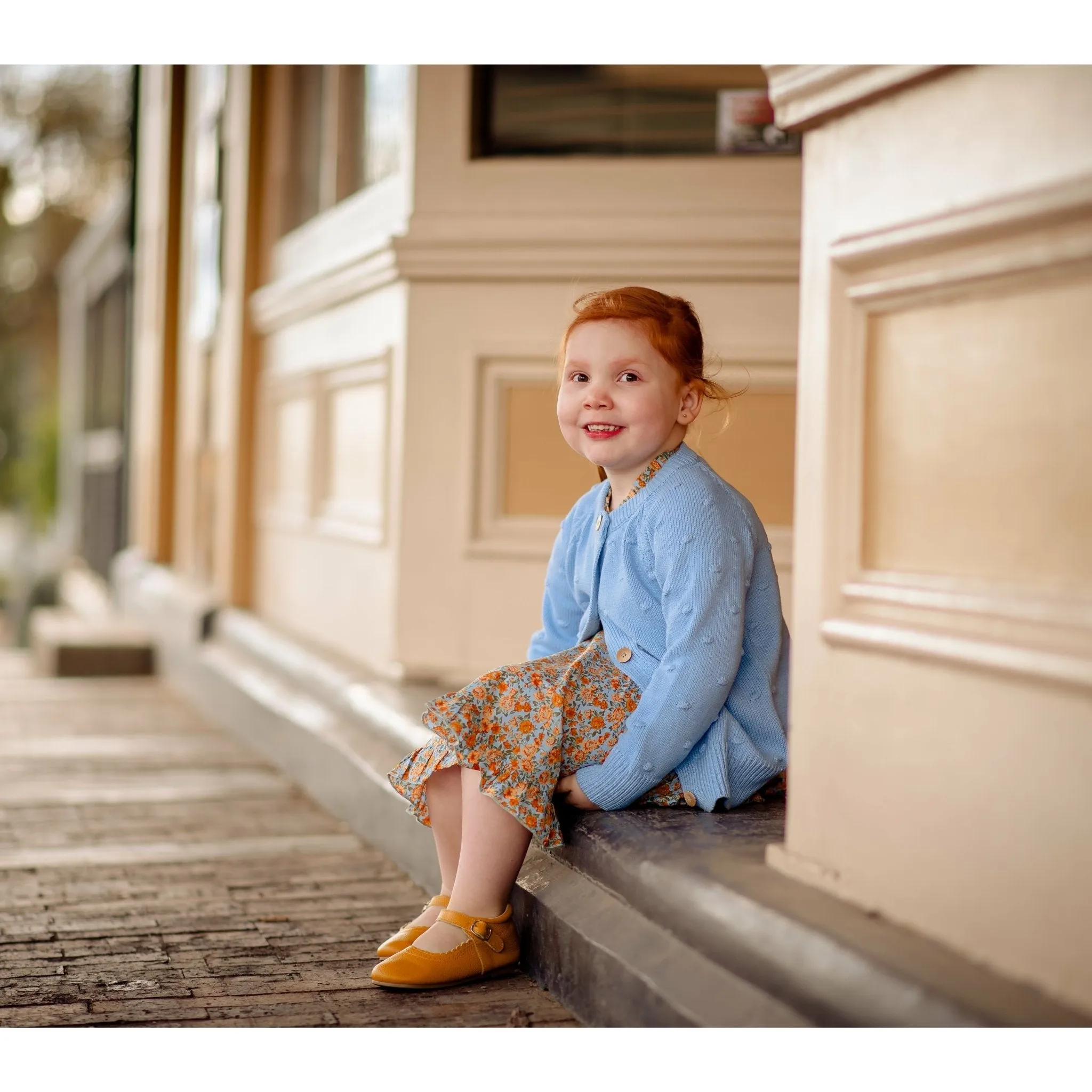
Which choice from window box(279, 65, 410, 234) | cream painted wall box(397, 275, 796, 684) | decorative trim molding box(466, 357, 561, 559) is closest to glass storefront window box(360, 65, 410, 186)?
window box(279, 65, 410, 234)

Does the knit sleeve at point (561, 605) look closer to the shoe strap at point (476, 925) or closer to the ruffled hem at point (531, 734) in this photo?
the ruffled hem at point (531, 734)

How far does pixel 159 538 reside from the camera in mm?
7367

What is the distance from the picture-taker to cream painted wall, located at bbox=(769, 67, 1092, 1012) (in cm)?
141

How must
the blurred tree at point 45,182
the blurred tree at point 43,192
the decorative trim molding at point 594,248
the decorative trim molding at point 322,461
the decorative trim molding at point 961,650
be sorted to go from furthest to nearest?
the blurred tree at point 45,182 → the blurred tree at point 43,192 → the decorative trim molding at point 322,461 → the decorative trim molding at point 594,248 → the decorative trim molding at point 961,650

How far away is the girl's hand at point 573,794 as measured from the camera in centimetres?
223

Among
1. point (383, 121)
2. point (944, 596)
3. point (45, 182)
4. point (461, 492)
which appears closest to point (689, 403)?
point (944, 596)

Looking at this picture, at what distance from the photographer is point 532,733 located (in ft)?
7.18

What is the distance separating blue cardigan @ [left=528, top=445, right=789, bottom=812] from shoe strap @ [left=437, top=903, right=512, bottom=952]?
0.25 meters

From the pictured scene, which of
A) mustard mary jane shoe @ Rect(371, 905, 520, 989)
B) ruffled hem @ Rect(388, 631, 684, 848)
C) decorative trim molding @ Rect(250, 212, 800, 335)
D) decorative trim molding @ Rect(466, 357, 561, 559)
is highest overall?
decorative trim molding @ Rect(250, 212, 800, 335)

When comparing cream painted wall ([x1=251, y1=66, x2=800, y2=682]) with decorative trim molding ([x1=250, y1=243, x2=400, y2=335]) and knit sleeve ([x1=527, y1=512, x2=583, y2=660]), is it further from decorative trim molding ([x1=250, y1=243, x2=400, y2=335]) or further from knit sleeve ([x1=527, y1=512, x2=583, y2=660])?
knit sleeve ([x1=527, y1=512, x2=583, y2=660])

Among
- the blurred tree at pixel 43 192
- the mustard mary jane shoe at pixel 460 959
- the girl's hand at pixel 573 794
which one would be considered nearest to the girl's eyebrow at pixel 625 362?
the girl's hand at pixel 573 794

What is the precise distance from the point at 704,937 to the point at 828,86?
104 centimetres
